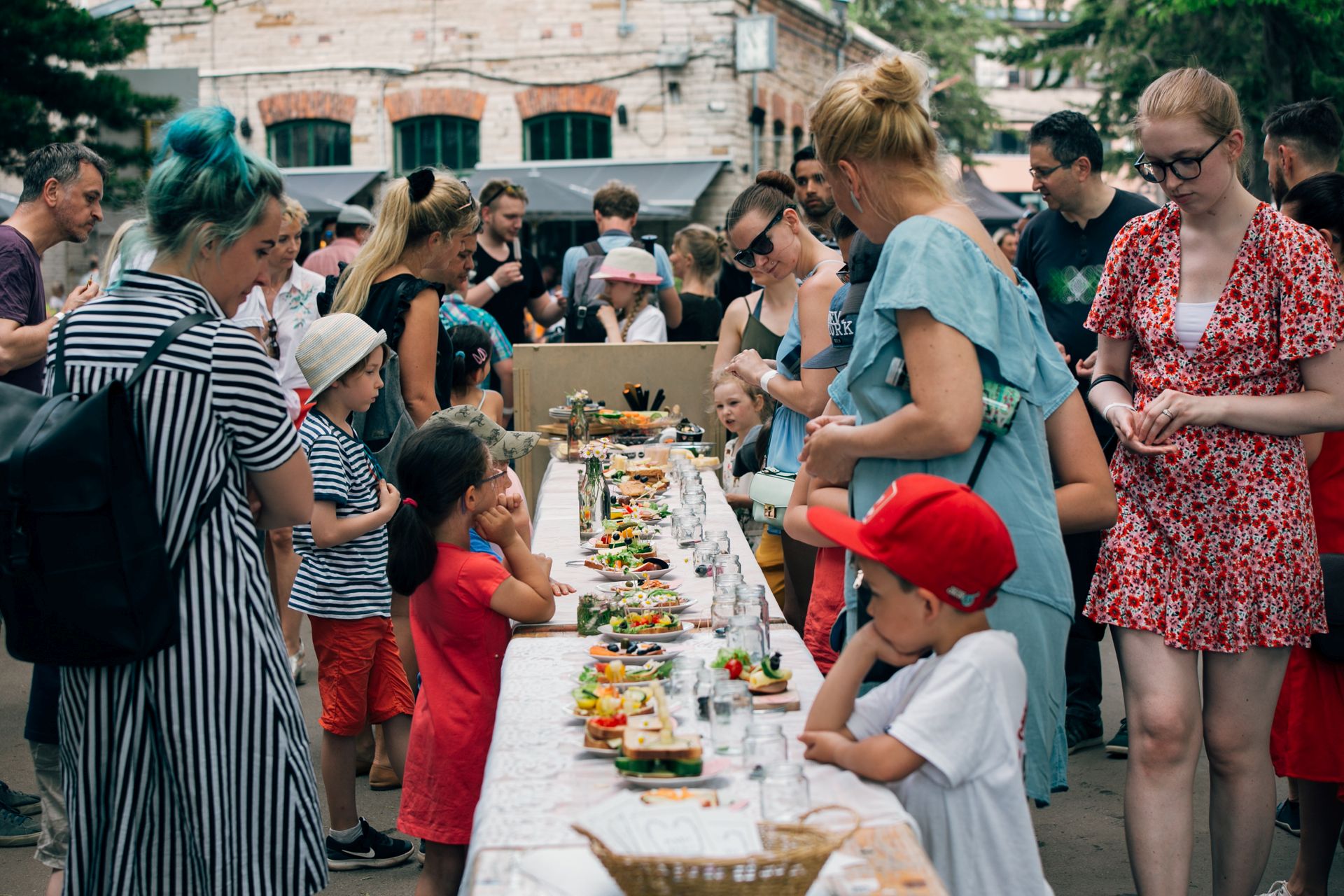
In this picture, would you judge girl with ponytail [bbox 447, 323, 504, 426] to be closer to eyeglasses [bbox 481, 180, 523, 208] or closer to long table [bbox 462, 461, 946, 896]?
eyeglasses [bbox 481, 180, 523, 208]

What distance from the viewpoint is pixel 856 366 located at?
2.56 meters

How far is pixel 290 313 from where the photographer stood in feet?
21.7

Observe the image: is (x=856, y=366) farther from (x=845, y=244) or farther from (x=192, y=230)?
(x=845, y=244)

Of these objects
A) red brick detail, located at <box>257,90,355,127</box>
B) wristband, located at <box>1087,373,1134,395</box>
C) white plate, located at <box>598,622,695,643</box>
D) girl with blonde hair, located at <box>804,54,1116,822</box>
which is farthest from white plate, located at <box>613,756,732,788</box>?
red brick detail, located at <box>257,90,355,127</box>

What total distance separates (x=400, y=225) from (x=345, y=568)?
132cm

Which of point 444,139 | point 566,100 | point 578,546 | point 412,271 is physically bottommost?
point 578,546

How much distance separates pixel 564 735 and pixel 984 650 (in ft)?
2.76

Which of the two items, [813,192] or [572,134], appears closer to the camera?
[813,192]

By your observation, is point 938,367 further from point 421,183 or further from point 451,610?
point 421,183

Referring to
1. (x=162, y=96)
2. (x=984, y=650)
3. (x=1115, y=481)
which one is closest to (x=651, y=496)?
(x=1115, y=481)

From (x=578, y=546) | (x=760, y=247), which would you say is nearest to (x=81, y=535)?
(x=578, y=546)

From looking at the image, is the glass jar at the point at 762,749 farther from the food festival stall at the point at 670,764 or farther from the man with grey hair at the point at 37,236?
the man with grey hair at the point at 37,236

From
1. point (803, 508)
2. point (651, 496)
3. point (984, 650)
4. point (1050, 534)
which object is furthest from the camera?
point (651, 496)

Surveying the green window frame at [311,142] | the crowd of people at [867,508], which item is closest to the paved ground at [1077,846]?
the crowd of people at [867,508]
